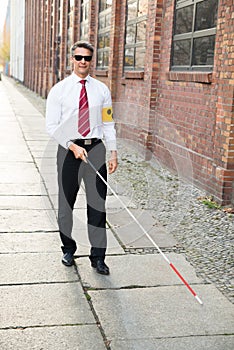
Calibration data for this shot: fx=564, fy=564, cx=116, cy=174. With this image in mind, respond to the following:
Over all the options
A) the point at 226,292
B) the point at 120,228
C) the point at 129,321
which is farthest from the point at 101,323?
the point at 120,228

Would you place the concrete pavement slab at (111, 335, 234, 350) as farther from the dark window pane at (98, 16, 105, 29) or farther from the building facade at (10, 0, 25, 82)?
the building facade at (10, 0, 25, 82)

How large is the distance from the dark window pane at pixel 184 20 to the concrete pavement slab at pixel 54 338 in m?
6.30

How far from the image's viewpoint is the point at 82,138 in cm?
444

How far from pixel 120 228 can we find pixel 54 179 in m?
2.69

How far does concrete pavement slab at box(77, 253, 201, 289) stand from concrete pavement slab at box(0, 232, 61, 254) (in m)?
0.49

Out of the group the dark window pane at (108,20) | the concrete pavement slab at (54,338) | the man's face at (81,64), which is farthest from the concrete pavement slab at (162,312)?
the dark window pane at (108,20)

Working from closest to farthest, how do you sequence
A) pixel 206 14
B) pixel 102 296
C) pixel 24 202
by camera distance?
pixel 102 296 → pixel 24 202 → pixel 206 14

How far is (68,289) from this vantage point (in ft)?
13.8

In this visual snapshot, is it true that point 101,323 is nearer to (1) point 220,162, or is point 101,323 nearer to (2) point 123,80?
(1) point 220,162

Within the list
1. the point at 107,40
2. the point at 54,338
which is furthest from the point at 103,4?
the point at 54,338

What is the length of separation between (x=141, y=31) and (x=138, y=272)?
786 centimetres

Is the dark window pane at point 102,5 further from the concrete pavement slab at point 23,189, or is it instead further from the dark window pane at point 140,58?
the concrete pavement slab at point 23,189

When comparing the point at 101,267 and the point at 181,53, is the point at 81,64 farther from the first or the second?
the point at 181,53

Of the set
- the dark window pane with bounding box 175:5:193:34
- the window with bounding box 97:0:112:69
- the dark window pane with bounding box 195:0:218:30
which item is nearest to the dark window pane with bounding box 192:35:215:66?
the dark window pane with bounding box 195:0:218:30
